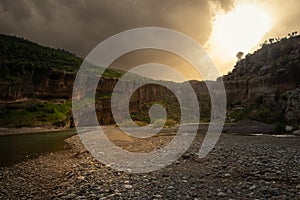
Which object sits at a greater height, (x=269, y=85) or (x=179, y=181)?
(x=269, y=85)

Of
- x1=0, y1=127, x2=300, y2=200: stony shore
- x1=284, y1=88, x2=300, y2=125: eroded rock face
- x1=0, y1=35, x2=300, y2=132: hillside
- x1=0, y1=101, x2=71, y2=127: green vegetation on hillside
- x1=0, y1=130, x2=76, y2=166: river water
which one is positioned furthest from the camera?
x1=0, y1=101, x2=71, y2=127: green vegetation on hillside

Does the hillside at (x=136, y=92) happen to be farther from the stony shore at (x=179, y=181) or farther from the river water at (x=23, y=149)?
the river water at (x=23, y=149)

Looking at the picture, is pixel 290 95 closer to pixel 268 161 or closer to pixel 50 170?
pixel 268 161

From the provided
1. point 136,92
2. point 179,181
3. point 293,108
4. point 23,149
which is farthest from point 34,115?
point 179,181

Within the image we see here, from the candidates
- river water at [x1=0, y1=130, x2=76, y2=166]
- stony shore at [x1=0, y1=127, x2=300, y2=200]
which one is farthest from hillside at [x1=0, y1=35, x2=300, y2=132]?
river water at [x1=0, y1=130, x2=76, y2=166]

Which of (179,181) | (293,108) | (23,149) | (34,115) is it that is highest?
(293,108)

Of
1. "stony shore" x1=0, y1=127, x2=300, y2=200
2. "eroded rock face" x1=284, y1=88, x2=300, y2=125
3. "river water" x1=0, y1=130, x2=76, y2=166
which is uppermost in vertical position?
"eroded rock face" x1=284, y1=88, x2=300, y2=125

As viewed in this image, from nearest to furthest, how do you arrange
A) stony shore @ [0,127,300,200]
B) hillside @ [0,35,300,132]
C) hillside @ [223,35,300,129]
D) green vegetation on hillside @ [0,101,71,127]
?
1. stony shore @ [0,127,300,200]
2. hillside @ [223,35,300,129]
3. hillside @ [0,35,300,132]
4. green vegetation on hillside @ [0,101,71,127]

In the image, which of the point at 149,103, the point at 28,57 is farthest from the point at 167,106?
the point at 28,57

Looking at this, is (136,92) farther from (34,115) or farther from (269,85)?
(269,85)

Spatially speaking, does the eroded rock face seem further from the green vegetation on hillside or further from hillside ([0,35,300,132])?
the green vegetation on hillside

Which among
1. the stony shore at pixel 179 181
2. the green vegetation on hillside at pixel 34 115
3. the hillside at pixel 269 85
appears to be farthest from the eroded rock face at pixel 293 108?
the green vegetation on hillside at pixel 34 115

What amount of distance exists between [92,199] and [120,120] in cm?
10555

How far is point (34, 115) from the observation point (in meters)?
82.4
